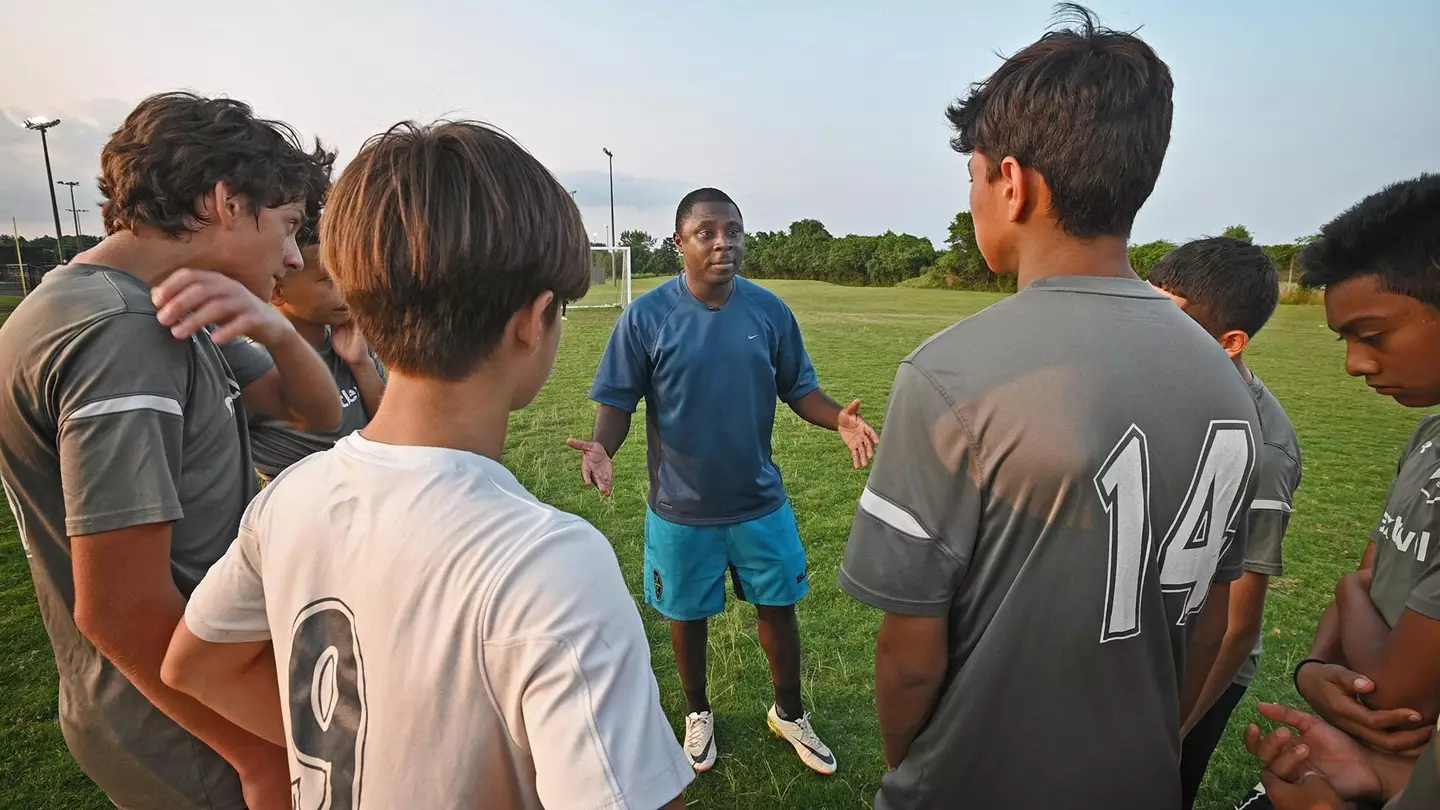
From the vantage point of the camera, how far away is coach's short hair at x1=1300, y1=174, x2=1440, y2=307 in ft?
6.29

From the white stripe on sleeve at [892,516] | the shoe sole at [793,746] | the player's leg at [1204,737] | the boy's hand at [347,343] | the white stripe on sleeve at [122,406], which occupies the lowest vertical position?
the shoe sole at [793,746]

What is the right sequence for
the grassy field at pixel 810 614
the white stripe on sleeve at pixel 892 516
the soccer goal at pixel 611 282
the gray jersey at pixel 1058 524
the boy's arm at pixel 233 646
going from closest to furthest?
the boy's arm at pixel 233 646
the gray jersey at pixel 1058 524
the white stripe on sleeve at pixel 892 516
the grassy field at pixel 810 614
the soccer goal at pixel 611 282

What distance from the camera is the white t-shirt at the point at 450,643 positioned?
101 cm

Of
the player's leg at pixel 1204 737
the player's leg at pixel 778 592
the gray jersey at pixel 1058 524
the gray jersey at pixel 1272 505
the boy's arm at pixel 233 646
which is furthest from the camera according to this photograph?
the player's leg at pixel 778 592

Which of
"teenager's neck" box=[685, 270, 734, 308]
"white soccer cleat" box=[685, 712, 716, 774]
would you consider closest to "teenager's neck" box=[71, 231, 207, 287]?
"teenager's neck" box=[685, 270, 734, 308]

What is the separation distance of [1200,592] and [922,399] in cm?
87

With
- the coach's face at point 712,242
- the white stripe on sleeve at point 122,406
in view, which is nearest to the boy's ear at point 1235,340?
the coach's face at point 712,242

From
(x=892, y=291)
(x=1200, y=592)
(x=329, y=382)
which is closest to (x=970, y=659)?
(x=1200, y=592)

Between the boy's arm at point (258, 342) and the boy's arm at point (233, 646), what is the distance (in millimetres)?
630

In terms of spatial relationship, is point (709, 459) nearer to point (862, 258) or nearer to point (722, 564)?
point (722, 564)

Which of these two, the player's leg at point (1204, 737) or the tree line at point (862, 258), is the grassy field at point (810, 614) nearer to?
the player's leg at point (1204, 737)

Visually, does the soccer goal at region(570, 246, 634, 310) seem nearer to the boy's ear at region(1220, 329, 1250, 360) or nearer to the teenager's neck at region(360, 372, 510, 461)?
the boy's ear at region(1220, 329, 1250, 360)

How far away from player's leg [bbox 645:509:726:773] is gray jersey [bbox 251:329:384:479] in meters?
1.54

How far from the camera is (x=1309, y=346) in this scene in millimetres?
20922
